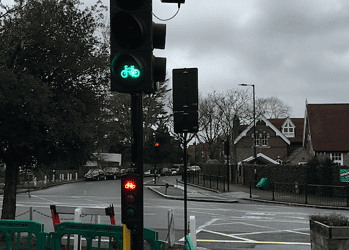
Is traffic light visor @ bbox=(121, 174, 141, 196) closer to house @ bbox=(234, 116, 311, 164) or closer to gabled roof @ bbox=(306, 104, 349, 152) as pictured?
gabled roof @ bbox=(306, 104, 349, 152)

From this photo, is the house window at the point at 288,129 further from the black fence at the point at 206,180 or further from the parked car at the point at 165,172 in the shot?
the parked car at the point at 165,172

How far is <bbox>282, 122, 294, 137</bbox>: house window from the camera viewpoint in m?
58.9

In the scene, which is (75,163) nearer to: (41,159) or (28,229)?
(41,159)

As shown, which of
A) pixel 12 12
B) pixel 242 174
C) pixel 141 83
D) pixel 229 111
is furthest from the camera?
pixel 229 111

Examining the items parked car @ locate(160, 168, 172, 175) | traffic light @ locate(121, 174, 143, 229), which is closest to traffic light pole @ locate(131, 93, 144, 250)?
traffic light @ locate(121, 174, 143, 229)

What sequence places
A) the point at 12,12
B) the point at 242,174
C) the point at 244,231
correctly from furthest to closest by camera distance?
the point at 242,174 < the point at 244,231 < the point at 12,12

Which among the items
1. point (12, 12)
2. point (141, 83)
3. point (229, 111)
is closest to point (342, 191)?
point (12, 12)

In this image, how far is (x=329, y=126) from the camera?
45062 mm

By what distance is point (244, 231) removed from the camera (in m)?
12.4

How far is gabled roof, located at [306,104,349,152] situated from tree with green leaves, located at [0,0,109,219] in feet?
123

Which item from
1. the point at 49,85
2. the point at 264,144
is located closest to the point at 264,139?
the point at 264,144

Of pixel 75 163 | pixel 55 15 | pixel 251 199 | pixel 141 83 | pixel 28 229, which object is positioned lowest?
pixel 251 199

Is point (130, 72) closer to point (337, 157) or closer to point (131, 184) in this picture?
point (131, 184)

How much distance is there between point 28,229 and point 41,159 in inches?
130
